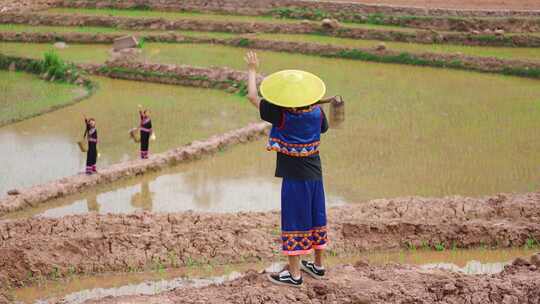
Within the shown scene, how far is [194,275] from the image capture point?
7.96 metres

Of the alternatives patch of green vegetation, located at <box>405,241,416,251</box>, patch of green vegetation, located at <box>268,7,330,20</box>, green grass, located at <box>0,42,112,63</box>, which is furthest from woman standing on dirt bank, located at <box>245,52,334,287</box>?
patch of green vegetation, located at <box>268,7,330,20</box>

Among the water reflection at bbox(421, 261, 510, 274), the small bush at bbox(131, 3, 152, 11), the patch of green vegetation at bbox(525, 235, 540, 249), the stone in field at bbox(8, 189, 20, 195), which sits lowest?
the stone in field at bbox(8, 189, 20, 195)

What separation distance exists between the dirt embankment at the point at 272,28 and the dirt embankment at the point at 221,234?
37.5 ft

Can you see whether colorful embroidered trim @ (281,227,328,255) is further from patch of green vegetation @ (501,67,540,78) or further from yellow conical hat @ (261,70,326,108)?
patch of green vegetation @ (501,67,540,78)

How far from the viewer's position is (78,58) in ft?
64.9

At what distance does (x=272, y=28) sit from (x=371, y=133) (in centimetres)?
931

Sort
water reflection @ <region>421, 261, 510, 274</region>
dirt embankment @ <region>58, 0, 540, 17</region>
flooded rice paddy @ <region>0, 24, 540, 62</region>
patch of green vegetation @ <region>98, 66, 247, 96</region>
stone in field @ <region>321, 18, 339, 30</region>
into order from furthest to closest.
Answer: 1. dirt embankment @ <region>58, 0, 540, 17</region>
2. stone in field @ <region>321, 18, 339, 30</region>
3. flooded rice paddy @ <region>0, 24, 540, 62</region>
4. patch of green vegetation @ <region>98, 66, 247, 96</region>
5. water reflection @ <region>421, 261, 510, 274</region>

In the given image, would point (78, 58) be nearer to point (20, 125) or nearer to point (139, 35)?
point (139, 35)

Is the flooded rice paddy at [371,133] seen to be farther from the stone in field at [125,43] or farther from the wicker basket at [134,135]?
the stone in field at [125,43]

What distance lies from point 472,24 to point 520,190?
1153 cm

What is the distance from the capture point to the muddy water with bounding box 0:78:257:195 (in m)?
12.2

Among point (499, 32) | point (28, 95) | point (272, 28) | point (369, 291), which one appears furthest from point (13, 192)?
point (499, 32)

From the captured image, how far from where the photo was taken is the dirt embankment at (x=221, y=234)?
7.93 meters

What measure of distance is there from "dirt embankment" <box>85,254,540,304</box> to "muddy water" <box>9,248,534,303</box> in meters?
1.29
